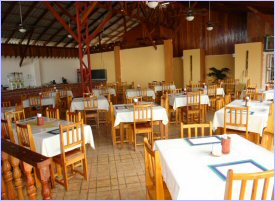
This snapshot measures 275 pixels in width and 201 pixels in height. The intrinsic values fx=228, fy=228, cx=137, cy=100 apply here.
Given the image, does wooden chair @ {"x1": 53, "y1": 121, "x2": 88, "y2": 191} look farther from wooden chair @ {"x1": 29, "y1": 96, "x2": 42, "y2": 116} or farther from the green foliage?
the green foliage

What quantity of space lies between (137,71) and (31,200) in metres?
11.0

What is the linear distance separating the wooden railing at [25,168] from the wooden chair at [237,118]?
3017 mm

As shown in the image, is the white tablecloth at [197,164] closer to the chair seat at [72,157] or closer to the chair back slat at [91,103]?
the chair seat at [72,157]

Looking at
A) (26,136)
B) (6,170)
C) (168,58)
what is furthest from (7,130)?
(168,58)

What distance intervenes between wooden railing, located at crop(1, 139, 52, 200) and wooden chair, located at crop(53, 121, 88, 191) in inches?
46.9

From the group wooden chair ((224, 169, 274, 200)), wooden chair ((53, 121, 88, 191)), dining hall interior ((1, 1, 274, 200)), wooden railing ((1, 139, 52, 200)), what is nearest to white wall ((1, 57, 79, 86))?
dining hall interior ((1, 1, 274, 200))

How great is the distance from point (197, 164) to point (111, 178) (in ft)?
5.88

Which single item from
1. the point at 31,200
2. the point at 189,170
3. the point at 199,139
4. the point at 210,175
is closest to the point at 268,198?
the point at 210,175

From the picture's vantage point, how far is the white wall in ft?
41.3

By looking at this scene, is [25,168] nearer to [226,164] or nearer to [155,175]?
[155,175]

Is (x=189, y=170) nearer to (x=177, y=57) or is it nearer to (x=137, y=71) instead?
(x=137, y=71)

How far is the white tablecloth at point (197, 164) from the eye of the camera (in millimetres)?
1651

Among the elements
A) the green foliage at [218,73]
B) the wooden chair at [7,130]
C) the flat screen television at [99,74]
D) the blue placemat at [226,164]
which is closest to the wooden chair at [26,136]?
the wooden chair at [7,130]

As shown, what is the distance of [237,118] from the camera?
377 cm
